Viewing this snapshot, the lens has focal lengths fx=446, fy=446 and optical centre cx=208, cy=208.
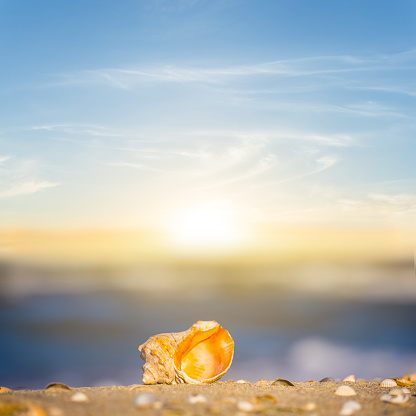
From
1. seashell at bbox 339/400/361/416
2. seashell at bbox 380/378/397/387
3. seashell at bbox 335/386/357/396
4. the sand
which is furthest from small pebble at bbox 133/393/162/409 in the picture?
seashell at bbox 380/378/397/387

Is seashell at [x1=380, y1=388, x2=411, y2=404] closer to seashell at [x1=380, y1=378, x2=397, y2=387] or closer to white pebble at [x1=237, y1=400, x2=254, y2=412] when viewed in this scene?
seashell at [x1=380, y1=378, x2=397, y2=387]

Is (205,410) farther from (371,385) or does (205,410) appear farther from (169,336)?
(371,385)

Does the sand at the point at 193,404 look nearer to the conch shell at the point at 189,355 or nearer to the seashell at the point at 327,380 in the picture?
the conch shell at the point at 189,355

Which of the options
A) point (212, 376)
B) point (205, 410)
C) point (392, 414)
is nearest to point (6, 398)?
point (205, 410)

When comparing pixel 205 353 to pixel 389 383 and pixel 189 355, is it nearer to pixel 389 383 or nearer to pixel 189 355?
pixel 189 355

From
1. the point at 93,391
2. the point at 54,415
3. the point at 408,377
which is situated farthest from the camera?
the point at 408,377

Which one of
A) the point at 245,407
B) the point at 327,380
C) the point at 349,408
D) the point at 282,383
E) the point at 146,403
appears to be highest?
the point at 146,403

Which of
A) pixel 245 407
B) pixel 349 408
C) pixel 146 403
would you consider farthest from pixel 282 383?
pixel 146 403

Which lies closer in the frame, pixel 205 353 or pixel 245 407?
pixel 245 407
